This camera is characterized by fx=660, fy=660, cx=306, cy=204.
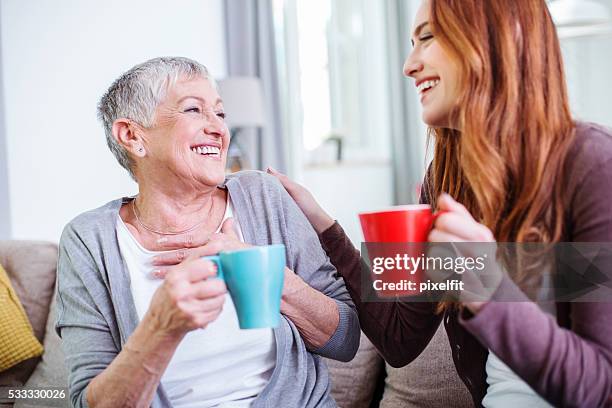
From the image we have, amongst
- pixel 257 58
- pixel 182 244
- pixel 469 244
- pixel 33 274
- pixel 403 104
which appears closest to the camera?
pixel 469 244

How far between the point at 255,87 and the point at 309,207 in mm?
2239

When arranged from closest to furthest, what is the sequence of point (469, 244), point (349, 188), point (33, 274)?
point (469, 244) → point (33, 274) → point (349, 188)

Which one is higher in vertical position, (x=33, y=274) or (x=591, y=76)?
(x=591, y=76)

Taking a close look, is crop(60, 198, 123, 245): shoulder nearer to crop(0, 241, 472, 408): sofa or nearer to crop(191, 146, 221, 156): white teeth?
crop(191, 146, 221, 156): white teeth

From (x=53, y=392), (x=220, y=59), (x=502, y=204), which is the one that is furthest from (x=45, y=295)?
(x=220, y=59)

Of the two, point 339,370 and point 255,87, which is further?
point 255,87

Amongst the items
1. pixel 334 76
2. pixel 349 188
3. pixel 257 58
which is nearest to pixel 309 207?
pixel 257 58

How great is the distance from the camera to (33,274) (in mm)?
1748

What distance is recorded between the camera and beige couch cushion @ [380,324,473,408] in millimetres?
1231

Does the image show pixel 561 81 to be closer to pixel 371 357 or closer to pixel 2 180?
pixel 371 357

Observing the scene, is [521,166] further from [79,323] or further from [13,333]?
[13,333]

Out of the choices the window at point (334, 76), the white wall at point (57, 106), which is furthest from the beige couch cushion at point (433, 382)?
the window at point (334, 76)

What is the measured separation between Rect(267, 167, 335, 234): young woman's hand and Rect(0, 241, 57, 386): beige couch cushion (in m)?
0.92

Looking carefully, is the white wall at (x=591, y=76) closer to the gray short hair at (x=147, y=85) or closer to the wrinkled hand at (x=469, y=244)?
the gray short hair at (x=147, y=85)
